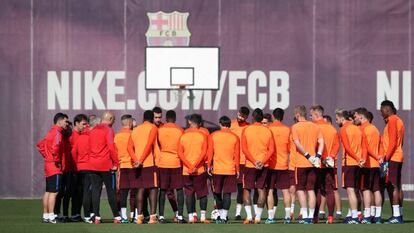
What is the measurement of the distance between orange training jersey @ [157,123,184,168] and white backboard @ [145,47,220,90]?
7.79 meters

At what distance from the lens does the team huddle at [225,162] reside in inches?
890

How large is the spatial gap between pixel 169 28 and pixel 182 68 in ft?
3.74

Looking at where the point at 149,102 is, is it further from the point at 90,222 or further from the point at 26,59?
the point at 90,222

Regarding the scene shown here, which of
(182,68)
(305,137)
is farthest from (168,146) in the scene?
(182,68)

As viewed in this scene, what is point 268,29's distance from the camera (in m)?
31.8

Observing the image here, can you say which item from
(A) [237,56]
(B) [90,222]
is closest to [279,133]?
(B) [90,222]

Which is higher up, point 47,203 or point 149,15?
point 149,15

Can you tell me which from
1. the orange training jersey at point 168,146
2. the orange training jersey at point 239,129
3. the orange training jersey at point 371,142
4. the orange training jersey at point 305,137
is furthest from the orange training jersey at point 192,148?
the orange training jersey at point 371,142

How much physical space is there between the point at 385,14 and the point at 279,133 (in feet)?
30.1

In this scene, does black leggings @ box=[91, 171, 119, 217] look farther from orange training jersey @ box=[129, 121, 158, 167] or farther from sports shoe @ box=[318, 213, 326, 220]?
sports shoe @ box=[318, 213, 326, 220]

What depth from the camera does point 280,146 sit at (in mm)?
23484

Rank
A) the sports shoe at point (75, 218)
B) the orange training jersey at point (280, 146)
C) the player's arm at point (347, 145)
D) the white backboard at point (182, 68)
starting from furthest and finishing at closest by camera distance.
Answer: the white backboard at point (182, 68) → the sports shoe at point (75, 218) → the orange training jersey at point (280, 146) → the player's arm at point (347, 145)

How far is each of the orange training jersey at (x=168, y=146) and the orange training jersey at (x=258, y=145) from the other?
47.5 inches

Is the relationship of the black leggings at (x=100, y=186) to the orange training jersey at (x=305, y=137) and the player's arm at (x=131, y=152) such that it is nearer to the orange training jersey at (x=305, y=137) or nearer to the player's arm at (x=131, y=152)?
the player's arm at (x=131, y=152)
